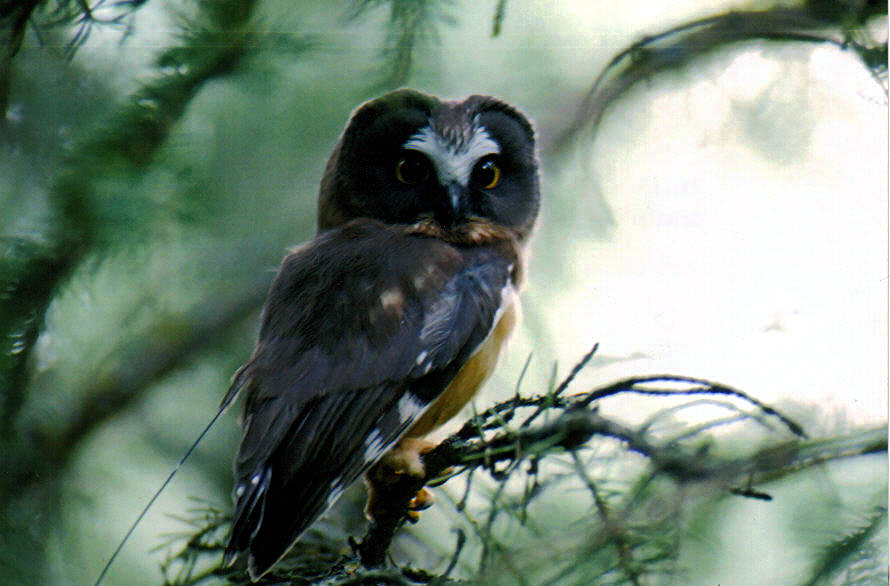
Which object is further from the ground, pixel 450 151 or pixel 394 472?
pixel 450 151

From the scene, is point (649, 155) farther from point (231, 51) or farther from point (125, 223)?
point (125, 223)

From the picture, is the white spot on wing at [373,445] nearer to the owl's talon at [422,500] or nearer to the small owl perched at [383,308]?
the small owl perched at [383,308]

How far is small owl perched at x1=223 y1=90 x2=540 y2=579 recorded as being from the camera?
132cm

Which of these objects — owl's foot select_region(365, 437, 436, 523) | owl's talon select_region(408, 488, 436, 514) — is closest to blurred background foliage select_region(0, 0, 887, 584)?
owl's talon select_region(408, 488, 436, 514)

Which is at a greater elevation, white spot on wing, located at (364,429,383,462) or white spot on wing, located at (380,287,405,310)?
→ white spot on wing, located at (380,287,405,310)

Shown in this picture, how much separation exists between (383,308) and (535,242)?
20.7 inches

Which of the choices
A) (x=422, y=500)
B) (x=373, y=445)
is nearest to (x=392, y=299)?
(x=373, y=445)

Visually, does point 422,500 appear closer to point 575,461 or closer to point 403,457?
point 403,457

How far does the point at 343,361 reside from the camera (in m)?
1.42

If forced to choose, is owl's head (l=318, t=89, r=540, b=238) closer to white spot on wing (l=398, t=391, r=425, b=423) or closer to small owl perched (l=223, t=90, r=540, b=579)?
small owl perched (l=223, t=90, r=540, b=579)

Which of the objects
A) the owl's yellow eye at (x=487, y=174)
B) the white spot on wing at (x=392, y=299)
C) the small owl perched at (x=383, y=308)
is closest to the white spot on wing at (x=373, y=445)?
the small owl perched at (x=383, y=308)

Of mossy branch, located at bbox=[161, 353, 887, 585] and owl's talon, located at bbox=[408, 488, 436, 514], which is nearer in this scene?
mossy branch, located at bbox=[161, 353, 887, 585]

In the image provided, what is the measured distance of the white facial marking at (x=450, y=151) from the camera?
1.66 meters

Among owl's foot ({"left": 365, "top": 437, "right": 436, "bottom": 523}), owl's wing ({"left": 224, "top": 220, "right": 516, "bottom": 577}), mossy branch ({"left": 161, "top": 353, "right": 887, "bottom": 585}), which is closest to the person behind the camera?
mossy branch ({"left": 161, "top": 353, "right": 887, "bottom": 585})
